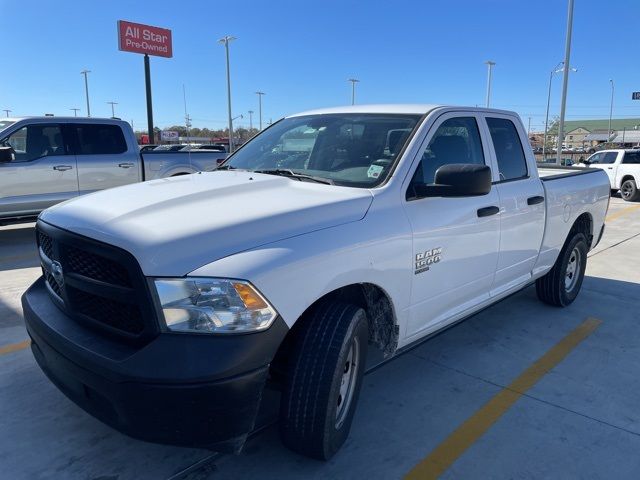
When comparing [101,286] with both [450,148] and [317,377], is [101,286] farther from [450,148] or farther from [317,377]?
[450,148]

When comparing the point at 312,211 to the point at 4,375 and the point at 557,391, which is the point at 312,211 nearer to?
the point at 557,391

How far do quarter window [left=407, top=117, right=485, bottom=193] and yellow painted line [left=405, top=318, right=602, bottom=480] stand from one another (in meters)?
1.43

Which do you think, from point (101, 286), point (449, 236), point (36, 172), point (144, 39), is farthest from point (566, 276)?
point (144, 39)

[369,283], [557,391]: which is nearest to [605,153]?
[557,391]

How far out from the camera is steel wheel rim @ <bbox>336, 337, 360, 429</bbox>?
2768mm

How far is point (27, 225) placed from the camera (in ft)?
33.6

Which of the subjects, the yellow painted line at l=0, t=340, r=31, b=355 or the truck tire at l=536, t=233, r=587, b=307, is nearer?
the yellow painted line at l=0, t=340, r=31, b=355

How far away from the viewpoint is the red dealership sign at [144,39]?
2202 cm

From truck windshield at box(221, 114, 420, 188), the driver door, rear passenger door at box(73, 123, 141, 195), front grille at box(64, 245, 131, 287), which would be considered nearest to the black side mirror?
the driver door

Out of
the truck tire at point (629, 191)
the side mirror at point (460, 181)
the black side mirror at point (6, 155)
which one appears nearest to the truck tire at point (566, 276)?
the side mirror at point (460, 181)

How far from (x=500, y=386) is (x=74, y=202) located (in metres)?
3.02

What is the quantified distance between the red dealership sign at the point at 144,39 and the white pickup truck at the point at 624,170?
18188 mm

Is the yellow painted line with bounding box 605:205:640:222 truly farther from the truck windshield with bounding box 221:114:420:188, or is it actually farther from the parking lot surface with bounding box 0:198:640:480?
the truck windshield with bounding box 221:114:420:188

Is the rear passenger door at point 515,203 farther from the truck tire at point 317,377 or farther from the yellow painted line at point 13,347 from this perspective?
the yellow painted line at point 13,347
